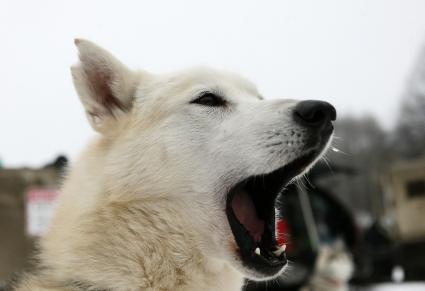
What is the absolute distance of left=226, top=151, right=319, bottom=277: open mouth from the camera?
2584 mm

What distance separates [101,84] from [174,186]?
0.75m

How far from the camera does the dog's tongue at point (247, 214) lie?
9.05ft

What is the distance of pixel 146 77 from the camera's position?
3.18 m

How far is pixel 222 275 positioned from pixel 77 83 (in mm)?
1228

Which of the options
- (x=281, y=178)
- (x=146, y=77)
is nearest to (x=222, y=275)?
(x=281, y=178)

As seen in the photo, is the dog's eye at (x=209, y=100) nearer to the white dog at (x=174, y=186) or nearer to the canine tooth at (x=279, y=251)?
the white dog at (x=174, y=186)

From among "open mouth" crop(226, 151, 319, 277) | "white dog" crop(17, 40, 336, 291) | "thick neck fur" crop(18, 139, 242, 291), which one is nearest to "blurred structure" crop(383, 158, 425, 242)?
"open mouth" crop(226, 151, 319, 277)

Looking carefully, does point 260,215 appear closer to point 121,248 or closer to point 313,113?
point 313,113

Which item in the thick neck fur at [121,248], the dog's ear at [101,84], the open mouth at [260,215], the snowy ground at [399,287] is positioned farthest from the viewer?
the snowy ground at [399,287]

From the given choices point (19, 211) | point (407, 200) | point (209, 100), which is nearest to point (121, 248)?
point (209, 100)

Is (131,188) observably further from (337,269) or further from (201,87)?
(337,269)

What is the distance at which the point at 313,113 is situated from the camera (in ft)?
8.57

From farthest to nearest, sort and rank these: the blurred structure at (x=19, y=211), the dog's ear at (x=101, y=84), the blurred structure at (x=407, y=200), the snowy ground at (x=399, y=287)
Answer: the blurred structure at (x=407, y=200) → the snowy ground at (x=399, y=287) → the blurred structure at (x=19, y=211) → the dog's ear at (x=101, y=84)

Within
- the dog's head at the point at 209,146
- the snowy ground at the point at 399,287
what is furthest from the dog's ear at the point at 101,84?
the snowy ground at the point at 399,287
